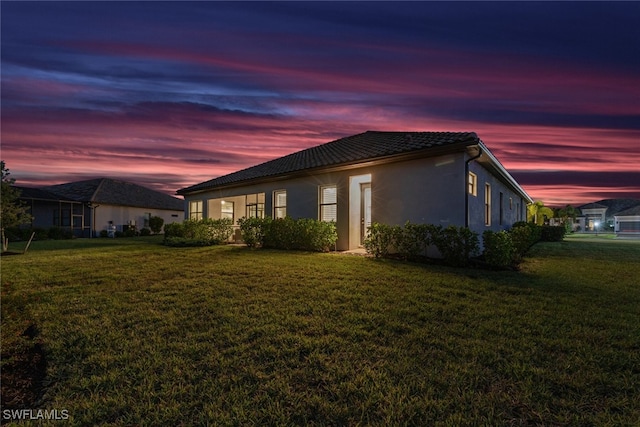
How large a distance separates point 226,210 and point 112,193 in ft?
57.8

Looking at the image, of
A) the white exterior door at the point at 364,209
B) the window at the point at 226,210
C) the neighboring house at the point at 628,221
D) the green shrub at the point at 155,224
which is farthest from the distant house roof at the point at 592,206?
the green shrub at the point at 155,224

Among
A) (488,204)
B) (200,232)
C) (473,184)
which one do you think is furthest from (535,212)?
(200,232)

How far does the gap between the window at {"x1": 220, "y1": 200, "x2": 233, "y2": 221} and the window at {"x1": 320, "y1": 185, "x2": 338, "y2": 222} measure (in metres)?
7.42

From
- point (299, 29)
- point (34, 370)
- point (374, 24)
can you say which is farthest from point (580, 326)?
point (299, 29)

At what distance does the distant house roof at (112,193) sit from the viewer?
2703 centimetres

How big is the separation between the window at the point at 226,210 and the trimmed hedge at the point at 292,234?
5318mm

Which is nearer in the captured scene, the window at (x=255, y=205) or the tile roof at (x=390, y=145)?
the tile roof at (x=390, y=145)

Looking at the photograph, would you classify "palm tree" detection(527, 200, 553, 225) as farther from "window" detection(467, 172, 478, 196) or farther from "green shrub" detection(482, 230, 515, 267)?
"green shrub" detection(482, 230, 515, 267)

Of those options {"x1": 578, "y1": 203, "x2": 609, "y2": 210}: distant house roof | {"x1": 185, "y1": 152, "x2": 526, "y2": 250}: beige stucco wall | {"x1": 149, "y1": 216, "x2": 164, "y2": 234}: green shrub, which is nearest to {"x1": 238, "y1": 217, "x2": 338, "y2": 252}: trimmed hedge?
{"x1": 185, "y1": 152, "x2": 526, "y2": 250}: beige stucco wall

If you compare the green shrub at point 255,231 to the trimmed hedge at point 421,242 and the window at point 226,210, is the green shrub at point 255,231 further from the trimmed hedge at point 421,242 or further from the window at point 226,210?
the window at point 226,210

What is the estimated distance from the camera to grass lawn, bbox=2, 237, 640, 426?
2.33m

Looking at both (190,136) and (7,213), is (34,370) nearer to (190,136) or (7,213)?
(190,136)

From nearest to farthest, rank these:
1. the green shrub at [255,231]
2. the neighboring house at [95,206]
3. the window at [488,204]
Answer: the window at [488,204] < the green shrub at [255,231] < the neighboring house at [95,206]

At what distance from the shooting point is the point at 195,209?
20.1 meters
